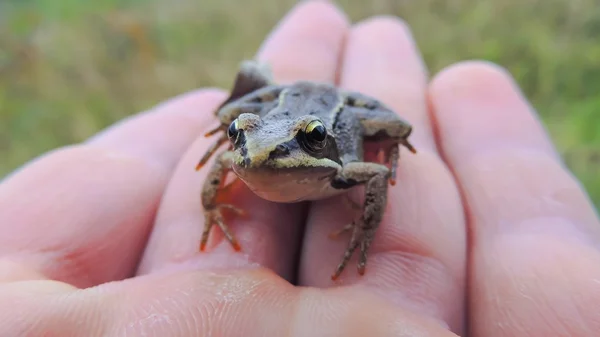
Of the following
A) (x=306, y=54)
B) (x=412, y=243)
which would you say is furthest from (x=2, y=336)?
(x=306, y=54)

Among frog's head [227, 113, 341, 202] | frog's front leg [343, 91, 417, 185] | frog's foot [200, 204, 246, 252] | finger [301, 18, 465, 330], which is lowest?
finger [301, 18, 465, 330]

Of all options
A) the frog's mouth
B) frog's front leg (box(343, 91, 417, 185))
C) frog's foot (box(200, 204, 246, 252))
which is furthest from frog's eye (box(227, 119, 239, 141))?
frog's front leg (box(343, 91, 417, 185))

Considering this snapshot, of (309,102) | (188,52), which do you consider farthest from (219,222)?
(188,52)

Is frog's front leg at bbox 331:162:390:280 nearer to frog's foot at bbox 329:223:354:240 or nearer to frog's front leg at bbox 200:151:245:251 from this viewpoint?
frog's foot at bbox 329:223:354:240

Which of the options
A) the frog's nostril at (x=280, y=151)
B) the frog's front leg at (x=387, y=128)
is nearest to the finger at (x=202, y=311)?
the frog's nostril at (x=280, y=151)

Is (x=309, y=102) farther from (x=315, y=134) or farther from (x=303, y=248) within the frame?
(x=303, y=248)

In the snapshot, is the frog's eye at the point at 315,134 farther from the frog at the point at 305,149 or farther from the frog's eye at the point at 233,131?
the frog's eye at the point at 233,131
